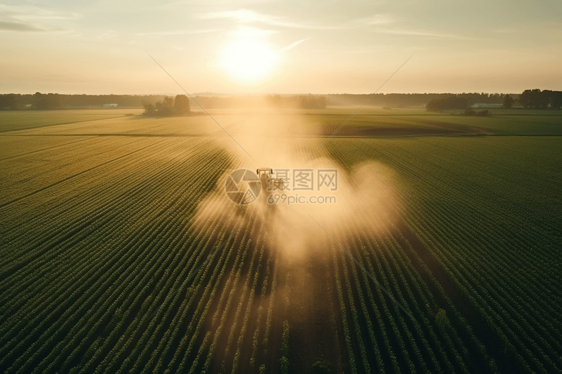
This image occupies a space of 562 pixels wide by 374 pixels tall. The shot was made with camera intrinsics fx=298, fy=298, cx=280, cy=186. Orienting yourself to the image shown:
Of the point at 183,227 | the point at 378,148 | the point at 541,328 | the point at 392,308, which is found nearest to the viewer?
the point at 541,328

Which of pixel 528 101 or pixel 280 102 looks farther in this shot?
pixel 280 102

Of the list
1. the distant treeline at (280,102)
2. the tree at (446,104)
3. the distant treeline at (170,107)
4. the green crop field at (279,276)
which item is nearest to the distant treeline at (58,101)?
the distant treeline at (280,102)

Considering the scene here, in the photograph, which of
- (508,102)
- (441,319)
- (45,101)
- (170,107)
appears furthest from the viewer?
(45,101)

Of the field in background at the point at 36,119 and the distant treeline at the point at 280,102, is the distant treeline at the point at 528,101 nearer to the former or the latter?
the distant treeline at the point at 280,102

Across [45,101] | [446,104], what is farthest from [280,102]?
[45,101]

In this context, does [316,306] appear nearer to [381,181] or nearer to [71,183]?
[381,181]

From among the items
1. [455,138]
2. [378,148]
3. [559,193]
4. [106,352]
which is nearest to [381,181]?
[559,193]

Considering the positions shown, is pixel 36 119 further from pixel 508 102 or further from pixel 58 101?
pixel 508 102
